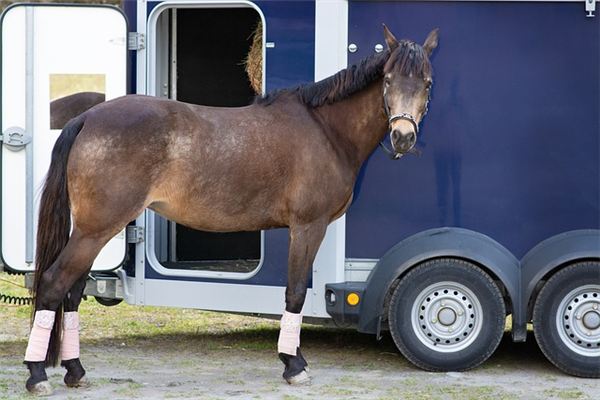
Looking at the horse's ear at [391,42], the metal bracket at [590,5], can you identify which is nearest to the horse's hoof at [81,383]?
the horse's ear at [391,42]

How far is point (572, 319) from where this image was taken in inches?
223

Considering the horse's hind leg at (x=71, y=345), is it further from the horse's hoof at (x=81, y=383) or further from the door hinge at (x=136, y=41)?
the door hinge at (x=136, y=41)

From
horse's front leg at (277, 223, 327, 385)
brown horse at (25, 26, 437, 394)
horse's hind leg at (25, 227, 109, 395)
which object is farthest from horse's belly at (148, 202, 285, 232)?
horse's hind leg at (25, 227, 109, 395)

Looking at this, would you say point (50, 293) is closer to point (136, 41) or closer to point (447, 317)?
point (136, 41)

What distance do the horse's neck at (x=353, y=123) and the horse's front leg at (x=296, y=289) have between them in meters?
0.51

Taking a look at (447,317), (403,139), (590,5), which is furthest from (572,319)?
(590,5)

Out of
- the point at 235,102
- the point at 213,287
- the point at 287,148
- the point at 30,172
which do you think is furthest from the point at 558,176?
the point at 30,172

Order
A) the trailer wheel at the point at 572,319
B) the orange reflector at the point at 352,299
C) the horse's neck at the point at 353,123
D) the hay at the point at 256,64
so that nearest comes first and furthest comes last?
the horse's neck at the point at 353,123 < the trailer wheel at the point at 572,319 < the orange reflector at the point at 352,299 < the hay at the point at 256,64

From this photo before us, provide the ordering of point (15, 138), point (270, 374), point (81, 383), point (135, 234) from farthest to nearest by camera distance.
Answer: point (135, 234) < point (15, 138) < point (270, 374) < point (81, 383)

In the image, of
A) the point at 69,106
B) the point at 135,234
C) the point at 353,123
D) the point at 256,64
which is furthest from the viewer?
the point at 69,106

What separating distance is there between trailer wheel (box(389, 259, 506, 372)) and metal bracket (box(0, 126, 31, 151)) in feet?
7.90

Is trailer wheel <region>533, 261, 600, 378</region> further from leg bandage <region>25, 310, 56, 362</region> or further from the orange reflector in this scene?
leg bandage <region>25, 310, 56, 362</region>

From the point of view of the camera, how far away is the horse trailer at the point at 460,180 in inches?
223

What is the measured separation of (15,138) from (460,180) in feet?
8.79
